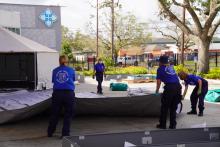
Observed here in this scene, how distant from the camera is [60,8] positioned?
150ft

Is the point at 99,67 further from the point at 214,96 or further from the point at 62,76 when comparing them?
the point at 62,76

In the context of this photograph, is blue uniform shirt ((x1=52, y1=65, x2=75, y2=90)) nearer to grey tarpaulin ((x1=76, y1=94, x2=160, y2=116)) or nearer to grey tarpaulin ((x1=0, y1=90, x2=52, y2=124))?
grey tarpaulin ((x1=0, y1=90, x2=52, y2=124))

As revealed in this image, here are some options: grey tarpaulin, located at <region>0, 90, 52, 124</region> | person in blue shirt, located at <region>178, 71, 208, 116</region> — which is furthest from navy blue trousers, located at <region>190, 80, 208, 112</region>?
grey tarpaulin, located at <region>0, 90, 52, 124</region>

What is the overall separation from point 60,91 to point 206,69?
23.7 meters

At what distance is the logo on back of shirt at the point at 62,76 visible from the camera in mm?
8875

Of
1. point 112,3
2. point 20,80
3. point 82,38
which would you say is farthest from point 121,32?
point 20,80

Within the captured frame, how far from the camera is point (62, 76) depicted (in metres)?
8.92

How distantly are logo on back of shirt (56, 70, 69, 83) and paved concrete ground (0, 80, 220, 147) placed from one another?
1.21 meters

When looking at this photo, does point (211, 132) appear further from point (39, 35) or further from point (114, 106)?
point (39, 35)

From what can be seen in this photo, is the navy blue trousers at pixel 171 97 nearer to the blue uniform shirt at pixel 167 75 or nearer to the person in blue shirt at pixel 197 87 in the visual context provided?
the blue uniform shirt at pixel 167 75

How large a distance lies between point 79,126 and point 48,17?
1388 inches

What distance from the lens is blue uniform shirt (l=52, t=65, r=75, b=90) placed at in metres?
8.88

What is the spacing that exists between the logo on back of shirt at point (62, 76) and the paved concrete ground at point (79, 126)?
1.21m

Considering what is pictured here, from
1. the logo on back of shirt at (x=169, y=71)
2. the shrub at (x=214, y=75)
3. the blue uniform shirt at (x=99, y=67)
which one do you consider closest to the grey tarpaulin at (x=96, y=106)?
the logo on back of shirt at (x=169, y=71)
